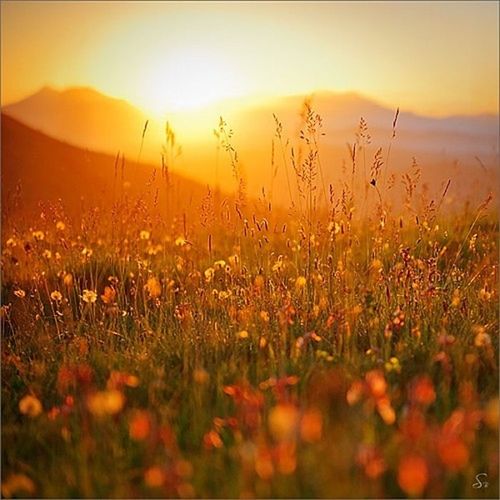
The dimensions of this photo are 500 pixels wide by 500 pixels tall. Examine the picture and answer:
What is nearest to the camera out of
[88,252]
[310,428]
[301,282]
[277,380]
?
[310,428]

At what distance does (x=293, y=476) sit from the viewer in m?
2.54

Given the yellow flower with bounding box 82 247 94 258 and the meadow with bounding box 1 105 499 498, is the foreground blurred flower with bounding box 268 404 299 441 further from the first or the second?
the yellow flower with bounding box 82 247 94 258

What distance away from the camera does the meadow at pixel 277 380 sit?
2592 mm

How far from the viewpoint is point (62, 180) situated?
710 cm

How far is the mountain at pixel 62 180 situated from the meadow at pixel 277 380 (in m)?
0.28

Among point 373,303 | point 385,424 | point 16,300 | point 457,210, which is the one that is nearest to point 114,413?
point 385,424

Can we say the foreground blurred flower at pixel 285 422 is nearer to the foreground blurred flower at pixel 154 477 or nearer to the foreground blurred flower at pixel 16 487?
the foreground blurred flower at pixel 154 477

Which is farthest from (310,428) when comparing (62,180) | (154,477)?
(62,180)

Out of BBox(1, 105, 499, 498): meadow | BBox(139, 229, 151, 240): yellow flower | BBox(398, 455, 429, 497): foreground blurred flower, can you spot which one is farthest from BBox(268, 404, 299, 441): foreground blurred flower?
BBox(139, 229, 151, 240): yellow flower

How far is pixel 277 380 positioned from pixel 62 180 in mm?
4464

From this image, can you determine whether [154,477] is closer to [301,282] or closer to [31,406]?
[31,406]

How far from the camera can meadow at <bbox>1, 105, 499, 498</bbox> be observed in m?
2.59

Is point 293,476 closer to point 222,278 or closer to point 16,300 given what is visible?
point 222,278

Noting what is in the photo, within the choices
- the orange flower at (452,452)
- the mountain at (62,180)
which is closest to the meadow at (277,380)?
the orange flower at (452,452)
